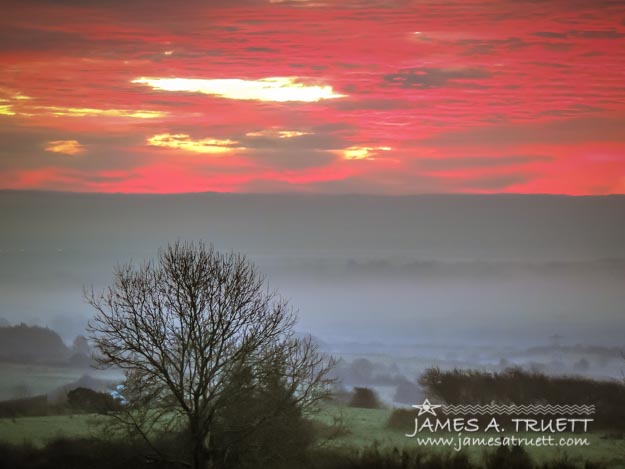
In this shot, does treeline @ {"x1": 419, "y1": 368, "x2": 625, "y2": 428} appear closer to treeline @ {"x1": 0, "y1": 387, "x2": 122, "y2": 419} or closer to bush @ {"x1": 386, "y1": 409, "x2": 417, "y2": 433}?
bush @ {"x1": 386, "y1": 409, "x2": 417, "y2": 433}

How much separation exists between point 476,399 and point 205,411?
1959cm

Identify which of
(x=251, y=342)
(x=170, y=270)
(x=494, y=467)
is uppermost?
(x=170, y=270)

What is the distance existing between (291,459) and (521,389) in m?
17.3

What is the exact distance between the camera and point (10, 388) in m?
65.9

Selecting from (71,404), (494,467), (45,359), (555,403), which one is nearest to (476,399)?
(555,403)

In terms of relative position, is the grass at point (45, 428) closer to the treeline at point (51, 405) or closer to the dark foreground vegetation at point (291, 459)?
the dark foreground vegetation at point (291, 459)

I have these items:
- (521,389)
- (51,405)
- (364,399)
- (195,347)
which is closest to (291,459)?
(195,347)

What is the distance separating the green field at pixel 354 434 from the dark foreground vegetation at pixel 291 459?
0.67 metres

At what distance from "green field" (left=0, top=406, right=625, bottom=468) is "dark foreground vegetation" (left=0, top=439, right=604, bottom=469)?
0.67 meters

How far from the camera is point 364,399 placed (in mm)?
54531

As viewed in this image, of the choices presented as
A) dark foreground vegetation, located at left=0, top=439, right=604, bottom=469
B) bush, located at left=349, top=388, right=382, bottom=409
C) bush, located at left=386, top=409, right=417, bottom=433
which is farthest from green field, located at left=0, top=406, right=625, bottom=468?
bush, located at left=349, top=388, right=382, bottom=409

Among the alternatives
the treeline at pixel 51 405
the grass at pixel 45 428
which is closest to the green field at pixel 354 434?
the grass at pixel 45 428

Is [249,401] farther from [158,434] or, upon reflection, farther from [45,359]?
[45,359]

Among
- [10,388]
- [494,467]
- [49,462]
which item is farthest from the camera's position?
[10,388]
